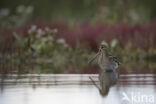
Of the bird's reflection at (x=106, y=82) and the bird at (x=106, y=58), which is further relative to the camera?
the bird at (x=106, y=58)

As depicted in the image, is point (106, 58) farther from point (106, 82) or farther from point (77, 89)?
point (77, 89)

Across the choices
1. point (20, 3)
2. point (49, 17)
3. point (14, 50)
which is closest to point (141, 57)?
point (14, 50)

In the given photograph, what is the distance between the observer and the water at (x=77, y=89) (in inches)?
195

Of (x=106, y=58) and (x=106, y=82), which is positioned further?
(x=106, y=58)

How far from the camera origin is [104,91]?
563 centimetres

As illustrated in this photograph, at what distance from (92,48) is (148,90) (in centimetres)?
799

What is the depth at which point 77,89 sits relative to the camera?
19.4ft

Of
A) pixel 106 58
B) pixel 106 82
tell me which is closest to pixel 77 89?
pixel 106 82

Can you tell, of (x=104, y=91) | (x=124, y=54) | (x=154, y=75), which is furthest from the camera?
(x=124, y=54)

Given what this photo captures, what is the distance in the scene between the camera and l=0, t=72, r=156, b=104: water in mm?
4965

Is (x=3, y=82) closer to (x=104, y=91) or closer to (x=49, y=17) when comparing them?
(x=104, y=91)

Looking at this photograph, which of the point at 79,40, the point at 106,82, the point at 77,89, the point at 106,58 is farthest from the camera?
the point at 79,40

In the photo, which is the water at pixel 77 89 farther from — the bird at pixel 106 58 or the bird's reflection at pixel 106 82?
the bird at pixel 106 58

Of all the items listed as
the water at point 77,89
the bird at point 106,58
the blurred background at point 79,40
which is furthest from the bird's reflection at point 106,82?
the blurred background at point 79,40
